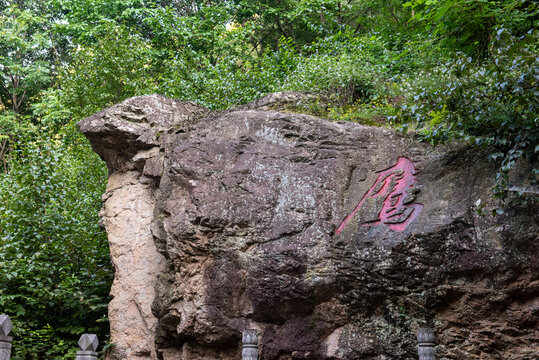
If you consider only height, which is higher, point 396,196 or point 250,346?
point 396,196

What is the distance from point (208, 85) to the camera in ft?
36.7

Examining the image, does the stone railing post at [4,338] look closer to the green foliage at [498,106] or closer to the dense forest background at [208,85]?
the dense forest background at [208,85]

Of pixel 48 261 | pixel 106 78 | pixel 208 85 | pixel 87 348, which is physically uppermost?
pixel 106 78

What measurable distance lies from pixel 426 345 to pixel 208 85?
8.11 m

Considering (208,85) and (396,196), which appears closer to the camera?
(396,196)

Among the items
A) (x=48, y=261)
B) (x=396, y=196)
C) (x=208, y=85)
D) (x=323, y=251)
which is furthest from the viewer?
(x=208, y=85)

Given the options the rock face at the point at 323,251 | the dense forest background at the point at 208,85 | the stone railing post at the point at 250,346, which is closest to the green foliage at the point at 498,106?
the dense forest background at the point at 208,85

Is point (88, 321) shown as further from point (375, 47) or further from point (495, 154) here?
point (375, 47)

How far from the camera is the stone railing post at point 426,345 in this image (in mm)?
4434

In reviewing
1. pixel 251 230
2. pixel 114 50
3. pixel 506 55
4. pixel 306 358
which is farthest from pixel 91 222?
pixel 506 55

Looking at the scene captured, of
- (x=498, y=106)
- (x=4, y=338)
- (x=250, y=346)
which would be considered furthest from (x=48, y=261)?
(x=498, y=106)

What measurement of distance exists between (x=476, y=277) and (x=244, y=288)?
7.97ft

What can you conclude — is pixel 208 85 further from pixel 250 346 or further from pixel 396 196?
pixel 250 346

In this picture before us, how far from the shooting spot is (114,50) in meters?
12.3
